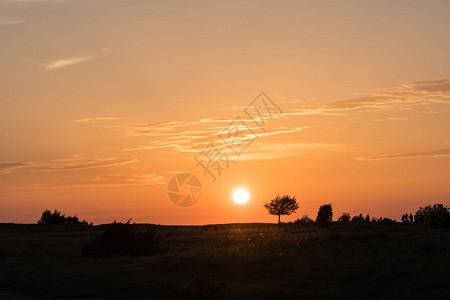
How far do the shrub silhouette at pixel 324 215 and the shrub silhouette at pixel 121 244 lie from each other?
48404mm

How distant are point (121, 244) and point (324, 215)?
172ft

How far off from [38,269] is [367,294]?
20.6m

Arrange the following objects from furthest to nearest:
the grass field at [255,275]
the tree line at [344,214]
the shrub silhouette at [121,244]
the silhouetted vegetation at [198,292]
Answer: the tree line at [344,214] < the shrub silhouette at [121,244] < the grass field at [255,275] < the silhouetted vegetation at [198,292]

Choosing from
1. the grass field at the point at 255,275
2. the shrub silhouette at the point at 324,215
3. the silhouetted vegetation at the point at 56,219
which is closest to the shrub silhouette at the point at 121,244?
the grass field at the point at 255,275

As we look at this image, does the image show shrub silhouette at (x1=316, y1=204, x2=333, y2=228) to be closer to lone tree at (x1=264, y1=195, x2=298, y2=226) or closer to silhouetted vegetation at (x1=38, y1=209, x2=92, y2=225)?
lone tree at (x1=264, y1=195, x2=298, y2=226)

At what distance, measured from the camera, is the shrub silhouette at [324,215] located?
92.5 meters

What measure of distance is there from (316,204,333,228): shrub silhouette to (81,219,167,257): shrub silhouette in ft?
159

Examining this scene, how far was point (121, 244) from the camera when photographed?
47.6 meters

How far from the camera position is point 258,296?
2447 centimetres

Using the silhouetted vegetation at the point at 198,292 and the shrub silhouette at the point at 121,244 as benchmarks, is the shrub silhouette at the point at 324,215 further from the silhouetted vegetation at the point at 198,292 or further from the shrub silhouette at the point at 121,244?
the silhouetted vegetation at the point at 198,292

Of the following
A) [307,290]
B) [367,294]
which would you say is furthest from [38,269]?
[367,294]

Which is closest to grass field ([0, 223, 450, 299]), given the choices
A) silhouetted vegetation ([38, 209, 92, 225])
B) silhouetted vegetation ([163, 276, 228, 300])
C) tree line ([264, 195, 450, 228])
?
silhouetted vegetation ([163, 276, 228, 300])

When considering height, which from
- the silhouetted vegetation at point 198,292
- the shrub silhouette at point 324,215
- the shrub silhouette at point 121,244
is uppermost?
the shrub silhouette at point 324,215

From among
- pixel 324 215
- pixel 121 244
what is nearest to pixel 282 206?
pixel 324 215
